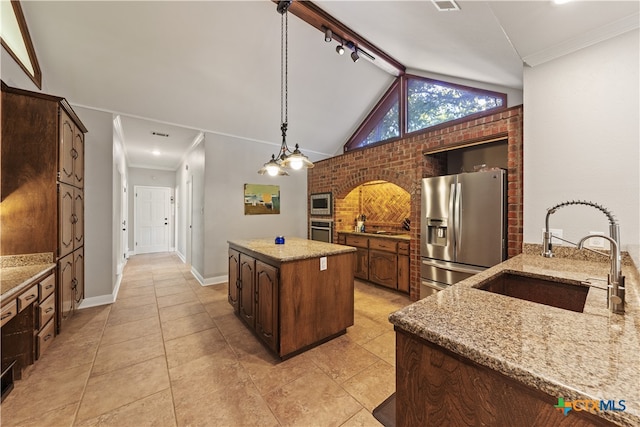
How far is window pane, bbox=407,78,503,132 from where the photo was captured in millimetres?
3225

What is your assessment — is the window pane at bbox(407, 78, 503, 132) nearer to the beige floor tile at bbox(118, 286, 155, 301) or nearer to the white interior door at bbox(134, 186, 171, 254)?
the beige floor tile at bbox(118, 286, 155, 301)

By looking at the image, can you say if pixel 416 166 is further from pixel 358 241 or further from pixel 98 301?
pixel 98 301

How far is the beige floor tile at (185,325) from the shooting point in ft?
8.43

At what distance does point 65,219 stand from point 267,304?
7.42 feet

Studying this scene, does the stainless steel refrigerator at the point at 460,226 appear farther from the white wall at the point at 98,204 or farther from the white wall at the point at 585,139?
the white wall at the point at 98,204

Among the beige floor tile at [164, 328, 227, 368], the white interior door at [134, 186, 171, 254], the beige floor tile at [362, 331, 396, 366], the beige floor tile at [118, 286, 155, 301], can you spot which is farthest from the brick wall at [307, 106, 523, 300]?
the white interior door at [134, 186, 171, 254]

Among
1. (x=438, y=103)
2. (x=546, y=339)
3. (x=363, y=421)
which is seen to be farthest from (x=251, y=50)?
(x=363, y=421)

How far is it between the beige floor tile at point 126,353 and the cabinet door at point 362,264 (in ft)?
9.82

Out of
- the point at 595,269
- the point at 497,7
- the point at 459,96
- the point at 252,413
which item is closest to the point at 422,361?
the point at 252,413

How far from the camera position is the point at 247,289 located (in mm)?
2627

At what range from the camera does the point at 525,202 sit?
7.30 ft

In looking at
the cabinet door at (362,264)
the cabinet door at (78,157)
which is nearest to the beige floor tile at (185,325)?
the cabinet door at (78,157)

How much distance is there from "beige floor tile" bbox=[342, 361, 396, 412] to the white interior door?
7.56 metres

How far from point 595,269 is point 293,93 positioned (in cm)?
399
